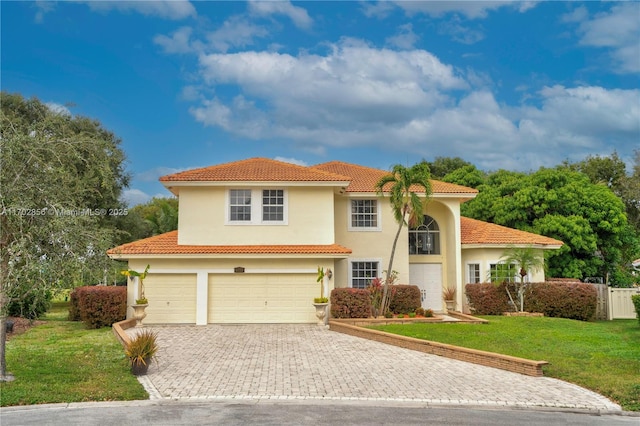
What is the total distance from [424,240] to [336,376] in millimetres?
14894

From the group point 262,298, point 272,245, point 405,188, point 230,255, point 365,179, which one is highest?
point 365,179

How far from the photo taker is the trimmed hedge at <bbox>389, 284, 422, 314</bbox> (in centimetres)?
2148

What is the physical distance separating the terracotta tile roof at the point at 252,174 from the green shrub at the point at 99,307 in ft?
16.5

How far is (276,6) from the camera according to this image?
66.2 ft

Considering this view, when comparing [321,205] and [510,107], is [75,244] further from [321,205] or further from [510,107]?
[510,107]

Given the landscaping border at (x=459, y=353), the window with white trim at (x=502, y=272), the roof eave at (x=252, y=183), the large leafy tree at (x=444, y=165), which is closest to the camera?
the landscaping border at (x=459, y=353)

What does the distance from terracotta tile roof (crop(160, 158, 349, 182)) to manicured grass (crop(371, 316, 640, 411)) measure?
274 inches

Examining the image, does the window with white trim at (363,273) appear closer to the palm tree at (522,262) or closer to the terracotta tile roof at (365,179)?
the terracotta tile roof at (365,179)

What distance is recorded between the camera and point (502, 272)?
2338 centimetres

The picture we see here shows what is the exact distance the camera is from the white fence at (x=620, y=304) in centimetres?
2364

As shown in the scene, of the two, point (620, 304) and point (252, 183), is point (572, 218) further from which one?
point (252, 183)

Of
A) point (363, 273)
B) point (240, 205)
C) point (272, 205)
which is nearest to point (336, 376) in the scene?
point (272, 205)

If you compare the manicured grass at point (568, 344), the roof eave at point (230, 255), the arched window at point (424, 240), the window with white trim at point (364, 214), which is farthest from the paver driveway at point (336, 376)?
the arched window at point (424, 240)

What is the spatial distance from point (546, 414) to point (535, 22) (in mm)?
17120
